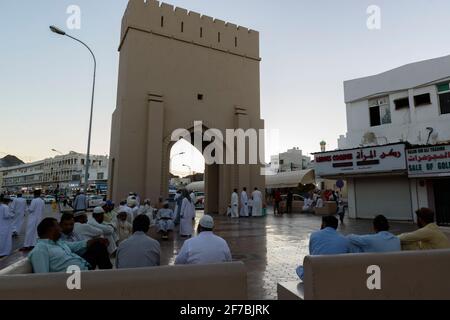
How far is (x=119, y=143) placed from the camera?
16.8 meters

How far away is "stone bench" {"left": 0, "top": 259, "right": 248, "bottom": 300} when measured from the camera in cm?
231

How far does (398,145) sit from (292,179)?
1666cm

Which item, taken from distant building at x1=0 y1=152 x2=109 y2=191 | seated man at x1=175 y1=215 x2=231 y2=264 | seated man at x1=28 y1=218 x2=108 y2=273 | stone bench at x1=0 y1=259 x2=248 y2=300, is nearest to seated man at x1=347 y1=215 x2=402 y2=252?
seated man at x1=175 y1=215 x2=231 y2=264

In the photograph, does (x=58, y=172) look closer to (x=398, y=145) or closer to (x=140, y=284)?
(x=398, y=145)

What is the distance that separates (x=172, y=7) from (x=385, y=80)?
13581 mm

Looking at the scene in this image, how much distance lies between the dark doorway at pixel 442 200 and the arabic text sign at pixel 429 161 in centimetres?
134

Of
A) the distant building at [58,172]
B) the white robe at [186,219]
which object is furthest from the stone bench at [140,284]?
the distant building at [58,172]

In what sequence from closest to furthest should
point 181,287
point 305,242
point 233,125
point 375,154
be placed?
point 181,287 → point 305,242 → point 375,154 → point 233,125

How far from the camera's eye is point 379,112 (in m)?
17.5

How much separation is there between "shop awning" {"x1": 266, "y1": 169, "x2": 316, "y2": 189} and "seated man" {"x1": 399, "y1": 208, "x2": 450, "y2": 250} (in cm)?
2599

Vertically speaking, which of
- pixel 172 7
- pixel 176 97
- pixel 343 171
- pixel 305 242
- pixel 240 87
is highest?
pixel 172 7

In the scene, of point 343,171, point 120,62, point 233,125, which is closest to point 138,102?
point 120,62
